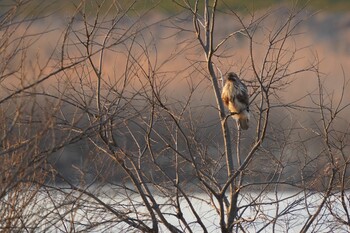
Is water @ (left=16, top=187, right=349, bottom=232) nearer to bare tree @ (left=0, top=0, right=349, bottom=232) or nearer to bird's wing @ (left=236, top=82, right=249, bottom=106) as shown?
bare tree @ (left=0, top=0, right=349, bottom=232)

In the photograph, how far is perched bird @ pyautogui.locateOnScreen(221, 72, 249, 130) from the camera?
8289 millimetres

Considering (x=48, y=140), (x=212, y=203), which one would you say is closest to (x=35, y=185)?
(x=48, y=140)

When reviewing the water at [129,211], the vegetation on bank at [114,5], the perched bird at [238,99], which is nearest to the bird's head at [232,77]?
the perched bird at [238,99]

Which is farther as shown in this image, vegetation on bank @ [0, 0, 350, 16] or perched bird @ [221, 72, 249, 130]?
perched bird @ [221, 72, 249, 130]

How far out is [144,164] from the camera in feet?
25.7

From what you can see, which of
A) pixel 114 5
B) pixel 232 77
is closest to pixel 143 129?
pixel 114 5

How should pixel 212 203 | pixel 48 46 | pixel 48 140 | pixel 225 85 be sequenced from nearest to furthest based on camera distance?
pixel 48 140 → pixel 48 46 → pixel 212 203 → pixel 225 85

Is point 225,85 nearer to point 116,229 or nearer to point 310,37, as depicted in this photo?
point 116,229

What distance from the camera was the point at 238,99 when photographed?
27.6ft

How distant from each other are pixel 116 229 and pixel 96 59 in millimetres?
1395

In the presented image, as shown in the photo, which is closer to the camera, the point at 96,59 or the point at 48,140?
the point at 48,140

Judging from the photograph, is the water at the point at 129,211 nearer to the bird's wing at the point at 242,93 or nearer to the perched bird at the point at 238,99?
the perched bird at the point at 238,99

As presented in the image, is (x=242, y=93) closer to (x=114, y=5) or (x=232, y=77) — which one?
(x=232, y=77)

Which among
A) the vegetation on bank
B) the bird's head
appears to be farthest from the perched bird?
the vegetation on bank
